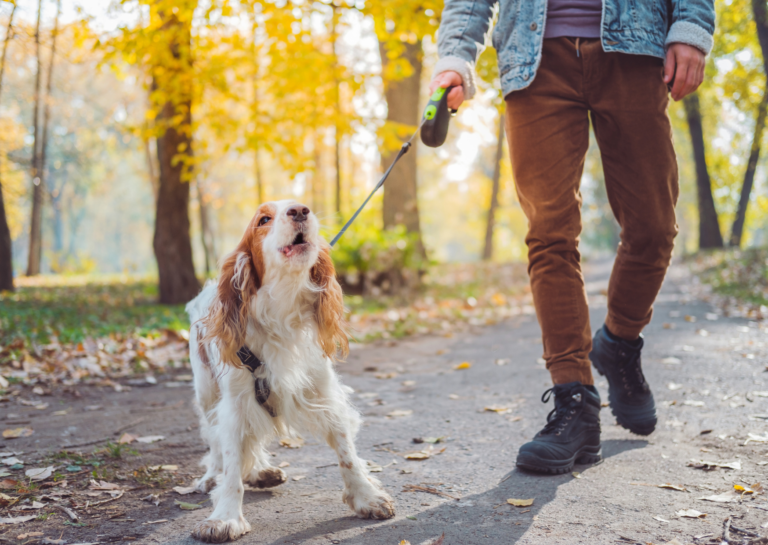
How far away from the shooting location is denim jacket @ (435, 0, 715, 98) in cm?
246

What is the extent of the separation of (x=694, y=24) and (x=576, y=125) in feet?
1.90

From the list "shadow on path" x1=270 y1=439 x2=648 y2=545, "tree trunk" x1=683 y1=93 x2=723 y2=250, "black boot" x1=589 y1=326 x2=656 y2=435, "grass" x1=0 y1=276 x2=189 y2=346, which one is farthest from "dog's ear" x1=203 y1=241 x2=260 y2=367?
"tree trunk" x1=683 y1=93 x2=723 y2=250

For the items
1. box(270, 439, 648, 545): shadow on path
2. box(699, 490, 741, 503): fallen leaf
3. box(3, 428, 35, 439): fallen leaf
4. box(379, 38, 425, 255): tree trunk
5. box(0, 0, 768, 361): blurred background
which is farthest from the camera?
box(379, 38, 425, 255): tree trunk

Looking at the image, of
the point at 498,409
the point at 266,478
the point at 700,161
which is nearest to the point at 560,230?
the point at 498,409

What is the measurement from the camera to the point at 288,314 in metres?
2.43

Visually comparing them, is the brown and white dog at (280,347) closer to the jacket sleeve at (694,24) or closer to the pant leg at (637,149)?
the pant leg at (637,149)

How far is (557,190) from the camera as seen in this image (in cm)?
261

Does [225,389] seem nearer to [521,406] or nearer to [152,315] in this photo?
[521,406]

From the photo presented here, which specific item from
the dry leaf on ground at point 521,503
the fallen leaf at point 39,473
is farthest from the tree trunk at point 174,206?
the dry leaf on ground at point 521,503

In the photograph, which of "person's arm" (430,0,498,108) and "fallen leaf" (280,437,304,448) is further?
"fallen leaf" (280,437,304,448)

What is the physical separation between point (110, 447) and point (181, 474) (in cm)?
48

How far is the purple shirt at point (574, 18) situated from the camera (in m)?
2.54

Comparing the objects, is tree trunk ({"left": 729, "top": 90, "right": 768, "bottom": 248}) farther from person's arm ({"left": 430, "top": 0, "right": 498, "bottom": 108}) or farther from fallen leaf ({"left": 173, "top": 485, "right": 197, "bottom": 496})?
fallen leaf ({"left": 173, "top": 485, "right": 197, "bottom": 496})

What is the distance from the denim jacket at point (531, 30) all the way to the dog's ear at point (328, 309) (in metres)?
1.03
